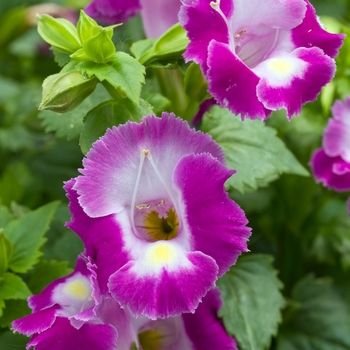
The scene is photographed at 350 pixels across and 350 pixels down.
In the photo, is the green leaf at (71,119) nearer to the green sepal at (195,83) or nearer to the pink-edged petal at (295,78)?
the green sepal at (195,83)

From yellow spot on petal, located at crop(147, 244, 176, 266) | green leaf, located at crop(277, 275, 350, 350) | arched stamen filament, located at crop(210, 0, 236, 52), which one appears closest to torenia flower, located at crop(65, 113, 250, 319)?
yellow spot on petal, located at crop(147, 244, 176, 266)

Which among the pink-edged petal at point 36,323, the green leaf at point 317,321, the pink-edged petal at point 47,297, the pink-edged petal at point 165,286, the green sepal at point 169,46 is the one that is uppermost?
the green sepal at point 169,46

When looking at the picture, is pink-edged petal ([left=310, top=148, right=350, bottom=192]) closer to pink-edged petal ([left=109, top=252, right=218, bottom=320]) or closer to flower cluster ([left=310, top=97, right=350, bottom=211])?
flower cluster ([left=310, top=97, right=350, bottom=211])

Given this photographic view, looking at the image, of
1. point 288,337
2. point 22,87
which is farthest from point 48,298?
point 22,87

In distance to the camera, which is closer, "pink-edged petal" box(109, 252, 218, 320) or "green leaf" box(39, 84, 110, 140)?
"pink-edged petal" box(109, 252, 218, 320)

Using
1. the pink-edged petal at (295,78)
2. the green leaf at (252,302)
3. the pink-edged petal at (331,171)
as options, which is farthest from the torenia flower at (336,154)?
the pink-edged petal at (295,78)

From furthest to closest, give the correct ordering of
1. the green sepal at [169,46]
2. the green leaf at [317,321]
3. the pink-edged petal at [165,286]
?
the green leaf at [317,321] → the green sepal at [169,46] → the pink-edged petal at [165,286]
